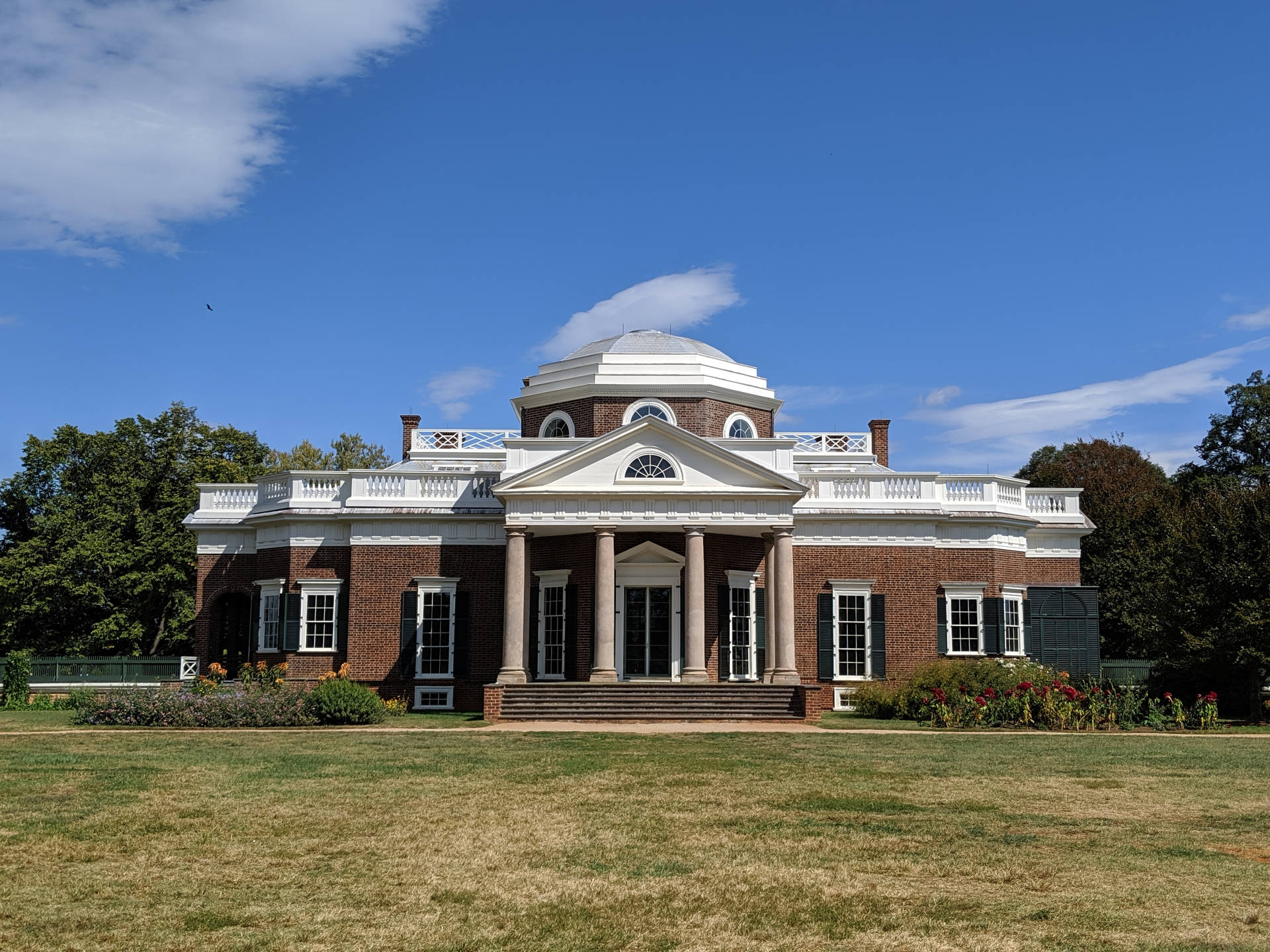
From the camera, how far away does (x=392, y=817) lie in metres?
11.7

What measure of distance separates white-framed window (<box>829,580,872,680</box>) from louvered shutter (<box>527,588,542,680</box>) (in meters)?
8.28

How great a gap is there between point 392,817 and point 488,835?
58.2 inches

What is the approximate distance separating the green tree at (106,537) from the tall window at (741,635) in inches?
920

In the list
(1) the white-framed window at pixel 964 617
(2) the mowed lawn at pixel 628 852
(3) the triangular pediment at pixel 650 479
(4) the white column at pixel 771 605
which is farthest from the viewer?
(1) the white-framed window at pixel 964 617

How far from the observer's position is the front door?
30656 mm

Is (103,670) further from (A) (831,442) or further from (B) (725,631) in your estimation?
(A) (831,442)

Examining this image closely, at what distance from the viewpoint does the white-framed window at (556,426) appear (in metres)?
34.9

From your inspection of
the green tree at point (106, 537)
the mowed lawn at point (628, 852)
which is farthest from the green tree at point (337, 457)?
the mowed lawn at point (628, 852)

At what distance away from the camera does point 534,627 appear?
31.8 meters

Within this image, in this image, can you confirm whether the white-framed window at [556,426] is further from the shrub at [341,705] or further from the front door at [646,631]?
the shrub at [341,705]

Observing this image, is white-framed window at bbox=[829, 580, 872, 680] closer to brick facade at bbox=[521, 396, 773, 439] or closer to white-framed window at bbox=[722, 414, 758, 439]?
white-framed window at bbox=[722, 414, 758, 439]

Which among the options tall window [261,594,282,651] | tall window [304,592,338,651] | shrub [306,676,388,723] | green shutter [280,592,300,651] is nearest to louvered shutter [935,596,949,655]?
shrub [306,676,388,723]

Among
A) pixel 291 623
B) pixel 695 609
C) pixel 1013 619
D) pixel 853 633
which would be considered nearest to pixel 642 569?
pixel 695 609

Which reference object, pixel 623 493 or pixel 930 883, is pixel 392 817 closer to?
pixel 930 883
